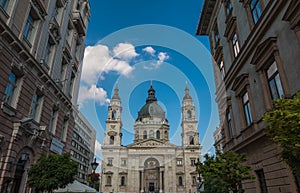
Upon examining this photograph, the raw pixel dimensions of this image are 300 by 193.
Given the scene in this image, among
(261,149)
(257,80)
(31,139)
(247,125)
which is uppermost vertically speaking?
(257,80)

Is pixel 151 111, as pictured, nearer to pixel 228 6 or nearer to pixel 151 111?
pixel 151 111

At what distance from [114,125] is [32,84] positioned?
6121 centimetres

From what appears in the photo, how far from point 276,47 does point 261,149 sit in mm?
4903

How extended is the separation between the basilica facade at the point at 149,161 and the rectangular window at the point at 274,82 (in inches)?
2279

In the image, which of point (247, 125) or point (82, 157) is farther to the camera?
point (82, 157)

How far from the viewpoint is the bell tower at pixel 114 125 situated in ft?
234

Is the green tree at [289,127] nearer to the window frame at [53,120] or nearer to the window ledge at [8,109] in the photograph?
the window ledge at [8,109]

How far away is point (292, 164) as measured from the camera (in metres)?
5.41

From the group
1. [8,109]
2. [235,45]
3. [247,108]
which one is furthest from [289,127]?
[8,109]

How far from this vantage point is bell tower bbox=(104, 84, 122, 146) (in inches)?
2805

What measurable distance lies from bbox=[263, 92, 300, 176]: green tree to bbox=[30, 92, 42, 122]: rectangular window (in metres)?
12.9

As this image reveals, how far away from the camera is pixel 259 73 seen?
11180 mm

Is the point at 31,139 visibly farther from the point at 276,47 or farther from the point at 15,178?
the point at 276,47

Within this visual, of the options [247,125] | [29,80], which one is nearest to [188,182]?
[247,125]
